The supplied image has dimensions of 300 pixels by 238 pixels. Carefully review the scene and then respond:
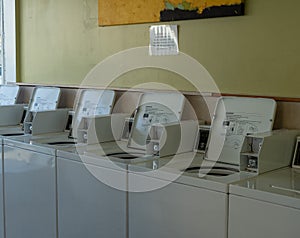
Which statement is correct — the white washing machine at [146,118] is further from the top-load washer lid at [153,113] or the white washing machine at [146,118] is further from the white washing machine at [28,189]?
the white washing machine at [28,189]

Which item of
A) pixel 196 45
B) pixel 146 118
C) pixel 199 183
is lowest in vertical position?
pixel 199 183

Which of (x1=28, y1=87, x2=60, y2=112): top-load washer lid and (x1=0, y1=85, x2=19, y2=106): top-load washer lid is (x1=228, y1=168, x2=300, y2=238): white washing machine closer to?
(x1=28, y1=87, x2=60, y2=112): top-load washer lid

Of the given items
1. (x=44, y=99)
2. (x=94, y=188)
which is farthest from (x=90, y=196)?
(x=44, y=99)

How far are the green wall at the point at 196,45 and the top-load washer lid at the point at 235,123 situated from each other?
0.27 ft

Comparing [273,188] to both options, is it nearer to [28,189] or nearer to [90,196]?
[90,196]

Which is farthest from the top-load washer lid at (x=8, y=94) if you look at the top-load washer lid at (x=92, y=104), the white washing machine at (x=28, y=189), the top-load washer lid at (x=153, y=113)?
the top-load washer lid at (x=153, y=113)

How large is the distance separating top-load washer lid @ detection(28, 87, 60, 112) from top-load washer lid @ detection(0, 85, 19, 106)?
37 centimetres

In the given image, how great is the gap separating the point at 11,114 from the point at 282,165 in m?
2.74

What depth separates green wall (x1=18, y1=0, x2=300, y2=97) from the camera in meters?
2.72

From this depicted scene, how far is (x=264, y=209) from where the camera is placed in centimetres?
201

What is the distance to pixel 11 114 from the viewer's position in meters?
4.38

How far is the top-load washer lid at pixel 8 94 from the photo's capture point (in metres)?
4.68

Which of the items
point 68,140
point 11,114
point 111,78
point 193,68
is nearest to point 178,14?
point 193,68

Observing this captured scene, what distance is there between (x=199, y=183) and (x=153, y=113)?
1.16 m
